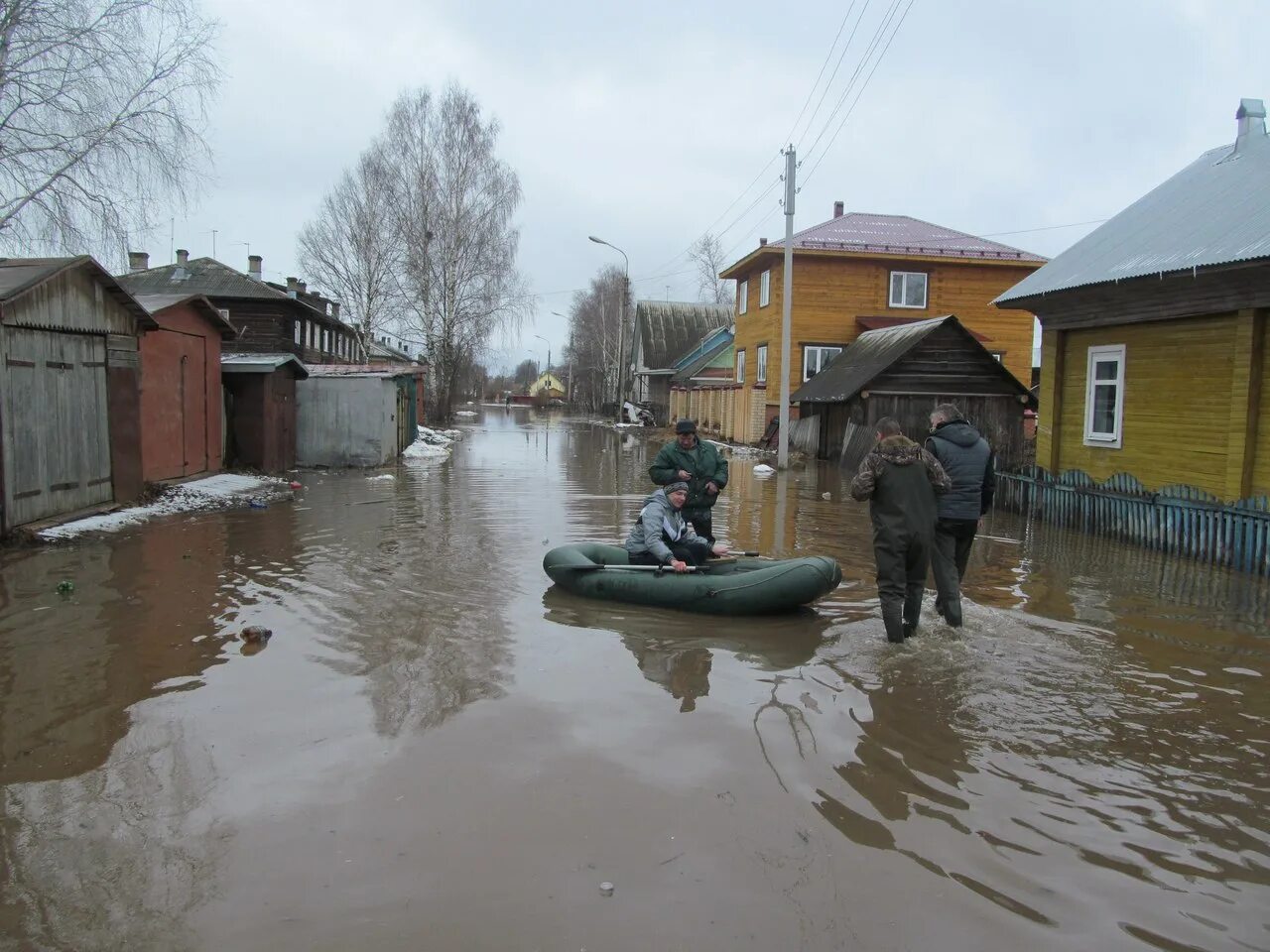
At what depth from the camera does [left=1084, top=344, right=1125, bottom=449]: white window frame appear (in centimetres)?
1423

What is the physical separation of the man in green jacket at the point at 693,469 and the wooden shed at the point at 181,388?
9968 mm

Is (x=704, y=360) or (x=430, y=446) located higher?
(x=704, y=360)

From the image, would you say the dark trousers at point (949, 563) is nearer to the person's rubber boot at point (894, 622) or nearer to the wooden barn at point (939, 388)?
the person's rubber boot at point (894, 622)

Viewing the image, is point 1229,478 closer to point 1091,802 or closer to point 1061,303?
point 1061,303

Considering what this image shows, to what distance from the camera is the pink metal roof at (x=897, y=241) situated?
29859 millimetres

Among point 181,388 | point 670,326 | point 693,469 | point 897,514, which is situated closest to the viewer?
point 897,514

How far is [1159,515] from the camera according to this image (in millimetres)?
11734

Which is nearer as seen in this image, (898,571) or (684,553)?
(898,571)

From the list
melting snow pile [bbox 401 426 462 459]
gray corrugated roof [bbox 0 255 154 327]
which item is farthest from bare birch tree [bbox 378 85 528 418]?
gray corrugated roof [bbox 0 255 154 327]

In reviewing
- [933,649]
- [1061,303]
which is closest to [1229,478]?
[1061,303]

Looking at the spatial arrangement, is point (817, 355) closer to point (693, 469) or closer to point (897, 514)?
point (693, 469)

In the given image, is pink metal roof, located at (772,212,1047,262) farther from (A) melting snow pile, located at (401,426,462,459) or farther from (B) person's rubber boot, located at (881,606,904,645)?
(B) person's rubber boot, located at (881,606,904,645)

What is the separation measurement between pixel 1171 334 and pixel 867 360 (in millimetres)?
11020

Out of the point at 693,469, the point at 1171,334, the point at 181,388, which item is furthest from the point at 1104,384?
the point at 181,388
